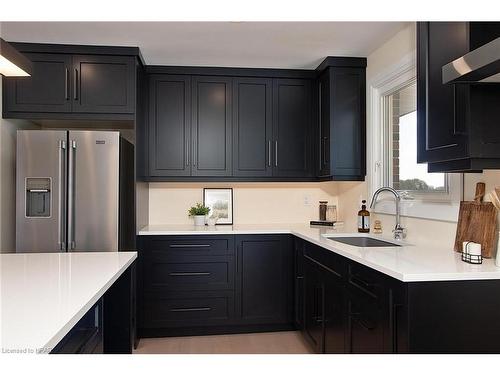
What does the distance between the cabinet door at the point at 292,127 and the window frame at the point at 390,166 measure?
601 millimetres

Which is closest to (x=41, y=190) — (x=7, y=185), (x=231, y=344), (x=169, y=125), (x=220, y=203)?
(x=7, y=185)

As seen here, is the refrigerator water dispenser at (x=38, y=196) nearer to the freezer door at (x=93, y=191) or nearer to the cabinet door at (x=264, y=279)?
the freezer door at (x=93, y=191)

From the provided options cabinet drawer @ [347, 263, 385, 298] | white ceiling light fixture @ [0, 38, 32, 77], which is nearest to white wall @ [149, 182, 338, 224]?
cabinet drawer @ [347, 263, 385, 298]

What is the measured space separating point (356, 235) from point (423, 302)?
143cm

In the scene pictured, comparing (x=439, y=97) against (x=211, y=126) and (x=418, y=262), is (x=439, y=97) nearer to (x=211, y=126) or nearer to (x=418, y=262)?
(x=418, y=262)

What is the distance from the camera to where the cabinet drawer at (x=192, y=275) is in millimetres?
3221

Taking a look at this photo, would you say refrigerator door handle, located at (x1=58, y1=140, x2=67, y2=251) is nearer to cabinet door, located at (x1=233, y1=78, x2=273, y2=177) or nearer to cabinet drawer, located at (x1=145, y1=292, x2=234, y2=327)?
cabinet drawer, located at (x1=145, y1=292, x2=234, y2=327)

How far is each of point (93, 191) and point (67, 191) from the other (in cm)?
18

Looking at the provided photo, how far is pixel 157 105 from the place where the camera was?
345 cm

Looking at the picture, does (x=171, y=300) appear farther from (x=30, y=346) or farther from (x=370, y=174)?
(x=30, y=346)

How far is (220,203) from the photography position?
3.85 metres

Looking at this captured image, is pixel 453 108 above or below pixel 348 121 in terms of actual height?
below

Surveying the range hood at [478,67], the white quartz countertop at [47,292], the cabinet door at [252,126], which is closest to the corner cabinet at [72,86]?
the cabinet door at [252,126]

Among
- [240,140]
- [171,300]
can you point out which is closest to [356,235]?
Answer: [240,140]
